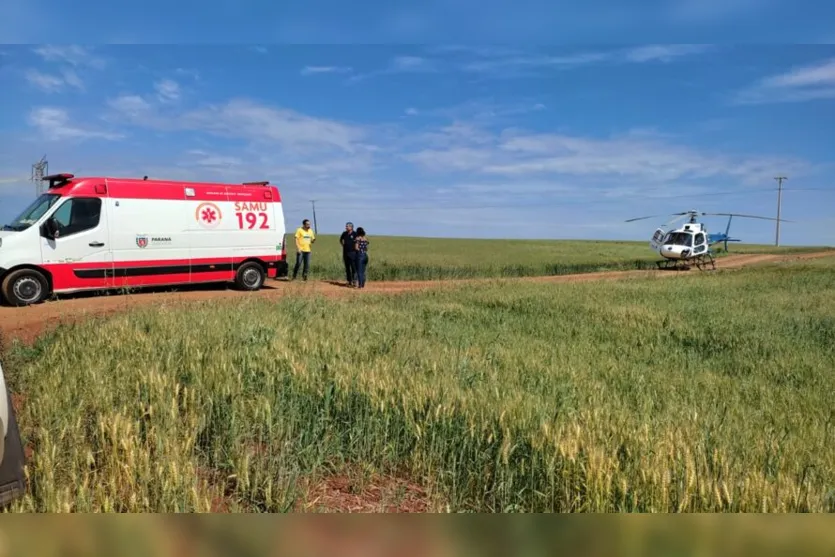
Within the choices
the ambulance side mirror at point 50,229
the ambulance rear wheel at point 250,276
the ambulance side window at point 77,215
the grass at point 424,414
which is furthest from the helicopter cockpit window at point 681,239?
the ambulance side mirror at point 50,229

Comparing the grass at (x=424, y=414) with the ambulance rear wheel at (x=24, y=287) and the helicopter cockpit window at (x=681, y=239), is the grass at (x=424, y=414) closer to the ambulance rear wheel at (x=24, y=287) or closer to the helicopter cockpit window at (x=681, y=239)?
the ambulance rear wheel at (x=24, y=287)

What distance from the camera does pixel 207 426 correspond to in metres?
4.81

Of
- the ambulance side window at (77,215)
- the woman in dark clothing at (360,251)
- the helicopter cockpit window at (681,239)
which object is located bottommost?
the woman in dark clothing at (360,251)

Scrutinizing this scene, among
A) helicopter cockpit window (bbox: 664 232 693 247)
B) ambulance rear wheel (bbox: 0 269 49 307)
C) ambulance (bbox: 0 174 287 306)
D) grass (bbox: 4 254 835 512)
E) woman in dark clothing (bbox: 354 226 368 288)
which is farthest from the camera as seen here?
helicopter cockpit window (bbox: 664 232 693 247)

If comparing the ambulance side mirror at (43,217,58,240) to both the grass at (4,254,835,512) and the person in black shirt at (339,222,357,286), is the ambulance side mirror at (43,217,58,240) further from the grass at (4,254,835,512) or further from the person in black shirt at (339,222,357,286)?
the person in black shirt at (339,222,357,286)

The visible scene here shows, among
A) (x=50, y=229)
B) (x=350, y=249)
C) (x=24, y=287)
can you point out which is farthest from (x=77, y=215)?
(x=350, y=249)

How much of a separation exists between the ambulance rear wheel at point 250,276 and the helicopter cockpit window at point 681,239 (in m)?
27.7

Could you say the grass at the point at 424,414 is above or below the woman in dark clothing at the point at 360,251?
below

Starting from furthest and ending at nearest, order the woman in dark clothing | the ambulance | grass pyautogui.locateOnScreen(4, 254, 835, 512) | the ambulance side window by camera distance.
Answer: the woman in dark clothing
the ambulance side window
the ambulance
grass pyautogui.locateOnScreen(4, 254, 835, 512)

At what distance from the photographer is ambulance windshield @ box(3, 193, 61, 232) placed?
14.7 m

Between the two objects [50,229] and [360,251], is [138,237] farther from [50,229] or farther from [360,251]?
[360,251]

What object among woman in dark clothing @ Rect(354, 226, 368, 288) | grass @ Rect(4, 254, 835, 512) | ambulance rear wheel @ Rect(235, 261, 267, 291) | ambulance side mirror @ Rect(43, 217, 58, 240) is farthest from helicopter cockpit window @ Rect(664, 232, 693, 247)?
ambulance side mirror @ Rect(43, 217, 58, 240)

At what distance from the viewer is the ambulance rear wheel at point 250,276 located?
1875 centimetres

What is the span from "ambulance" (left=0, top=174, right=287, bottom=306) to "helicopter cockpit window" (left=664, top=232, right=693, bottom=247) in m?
27.0
